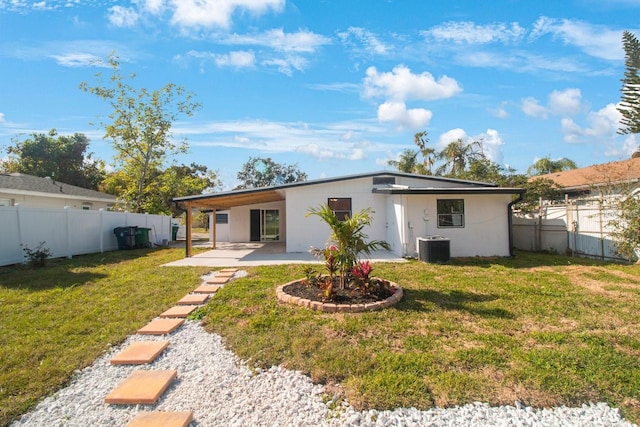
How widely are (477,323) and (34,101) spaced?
760 inches

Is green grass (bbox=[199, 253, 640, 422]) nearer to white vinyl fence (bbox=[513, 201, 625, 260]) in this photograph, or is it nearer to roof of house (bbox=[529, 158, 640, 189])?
white vinyl fence (bbox=[513, 201, 625, 260])

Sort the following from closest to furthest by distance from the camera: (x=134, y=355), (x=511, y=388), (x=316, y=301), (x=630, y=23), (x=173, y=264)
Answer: (x=630, y=23)
(x=511, y=388)
(x=134, y=355)
(x=316, y=301)
(x=173, y=264)

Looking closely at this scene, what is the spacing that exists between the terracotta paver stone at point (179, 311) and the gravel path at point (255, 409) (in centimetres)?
177

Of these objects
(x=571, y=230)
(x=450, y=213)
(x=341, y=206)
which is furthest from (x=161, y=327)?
(x=571, y=230)

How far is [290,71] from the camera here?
12125 millimetres

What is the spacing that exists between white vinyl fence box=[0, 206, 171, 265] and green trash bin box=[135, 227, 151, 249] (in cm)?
83

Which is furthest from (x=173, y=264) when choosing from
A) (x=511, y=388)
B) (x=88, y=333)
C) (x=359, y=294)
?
(x=511, y=388)

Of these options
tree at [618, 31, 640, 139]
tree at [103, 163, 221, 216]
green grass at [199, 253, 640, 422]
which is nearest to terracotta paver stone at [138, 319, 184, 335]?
green grass at [199, 253, 640, 422]

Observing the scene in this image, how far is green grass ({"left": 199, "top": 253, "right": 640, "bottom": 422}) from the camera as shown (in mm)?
3125

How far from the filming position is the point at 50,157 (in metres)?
30.1

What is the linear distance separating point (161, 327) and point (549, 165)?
A: 34.4 m

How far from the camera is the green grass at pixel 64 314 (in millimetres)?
3375

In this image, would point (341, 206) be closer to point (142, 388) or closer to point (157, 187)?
point (142, 388)

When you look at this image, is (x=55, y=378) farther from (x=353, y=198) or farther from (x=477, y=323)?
(x=353, y=198)
